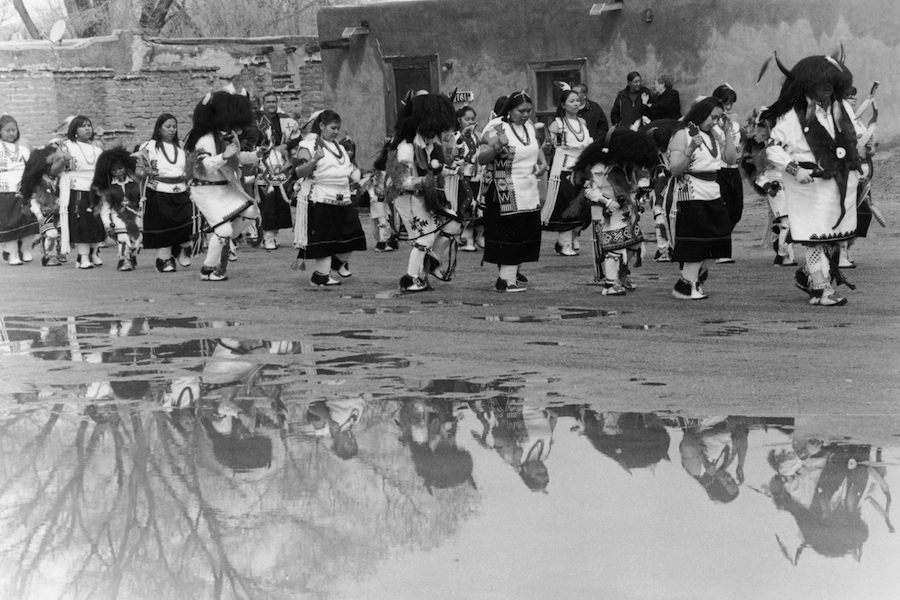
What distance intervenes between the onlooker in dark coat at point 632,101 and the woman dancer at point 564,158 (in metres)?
5.48

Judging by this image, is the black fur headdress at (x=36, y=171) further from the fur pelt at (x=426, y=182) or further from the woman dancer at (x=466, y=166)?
the fur pelt at (x=426, y=182)

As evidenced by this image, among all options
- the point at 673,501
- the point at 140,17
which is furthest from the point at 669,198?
the point at 140,17

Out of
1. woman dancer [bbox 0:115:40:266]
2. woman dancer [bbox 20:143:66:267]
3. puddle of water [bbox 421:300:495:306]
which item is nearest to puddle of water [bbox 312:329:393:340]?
puddle of water [bbox 421:300:495:306]

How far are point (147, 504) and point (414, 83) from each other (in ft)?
59.2

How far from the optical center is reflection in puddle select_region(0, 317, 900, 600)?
15.8 feet

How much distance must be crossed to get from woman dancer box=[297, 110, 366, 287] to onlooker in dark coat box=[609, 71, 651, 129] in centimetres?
784

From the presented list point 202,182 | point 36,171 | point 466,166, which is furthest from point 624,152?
point 36,171

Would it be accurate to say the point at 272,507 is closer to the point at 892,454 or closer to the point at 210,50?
the point at 892,454

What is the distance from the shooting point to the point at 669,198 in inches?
434

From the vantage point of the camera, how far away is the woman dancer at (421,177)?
11.4 meters

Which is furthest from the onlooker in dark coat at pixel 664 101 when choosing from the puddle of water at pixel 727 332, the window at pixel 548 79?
the puddle of water at pixel 727 332

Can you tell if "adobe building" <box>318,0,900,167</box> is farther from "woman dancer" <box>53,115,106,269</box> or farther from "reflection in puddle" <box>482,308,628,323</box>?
"reflection in puddle" <box>482,308,628,323</box>

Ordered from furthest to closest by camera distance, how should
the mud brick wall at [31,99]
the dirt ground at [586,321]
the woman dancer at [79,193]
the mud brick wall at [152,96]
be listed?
the mud brick wall at [152,96], the mud brick wall at [31,99], the woman dancer at [79,193], the dirt ground at [586,321]

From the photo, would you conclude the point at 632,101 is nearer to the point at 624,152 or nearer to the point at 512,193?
the point at 512,193
